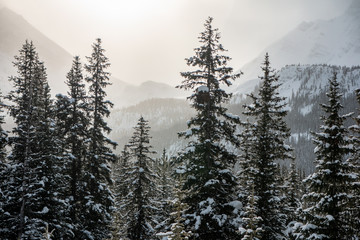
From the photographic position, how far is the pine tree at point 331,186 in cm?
1218

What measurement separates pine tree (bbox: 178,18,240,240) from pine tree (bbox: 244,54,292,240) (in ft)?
9.76

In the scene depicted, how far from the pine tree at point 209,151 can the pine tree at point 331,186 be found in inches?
163

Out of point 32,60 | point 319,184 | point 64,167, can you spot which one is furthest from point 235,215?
point 32,60

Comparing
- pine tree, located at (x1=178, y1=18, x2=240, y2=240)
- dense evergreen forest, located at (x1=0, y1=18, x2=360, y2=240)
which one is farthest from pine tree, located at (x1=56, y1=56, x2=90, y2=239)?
pine tree, located at (x1=178, y1=18, x2=240, y2=240)

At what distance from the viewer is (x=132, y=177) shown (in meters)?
24.1

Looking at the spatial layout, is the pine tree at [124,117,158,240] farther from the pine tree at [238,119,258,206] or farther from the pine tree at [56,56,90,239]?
the pine tree at [238,119,258,206]

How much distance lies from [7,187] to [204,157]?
13323mm

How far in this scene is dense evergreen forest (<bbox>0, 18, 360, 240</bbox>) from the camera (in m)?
12.7

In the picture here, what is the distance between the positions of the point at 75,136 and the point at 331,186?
17151mm

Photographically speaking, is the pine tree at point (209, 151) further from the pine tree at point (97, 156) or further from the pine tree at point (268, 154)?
the pine tree at point (97, 156)

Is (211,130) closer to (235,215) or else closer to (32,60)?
(235,215)

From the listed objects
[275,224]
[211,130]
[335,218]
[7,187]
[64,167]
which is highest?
[211,130]

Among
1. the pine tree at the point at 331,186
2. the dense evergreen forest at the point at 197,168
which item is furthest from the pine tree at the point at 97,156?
the pine tree at the point at 331,186

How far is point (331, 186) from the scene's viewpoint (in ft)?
41.2
